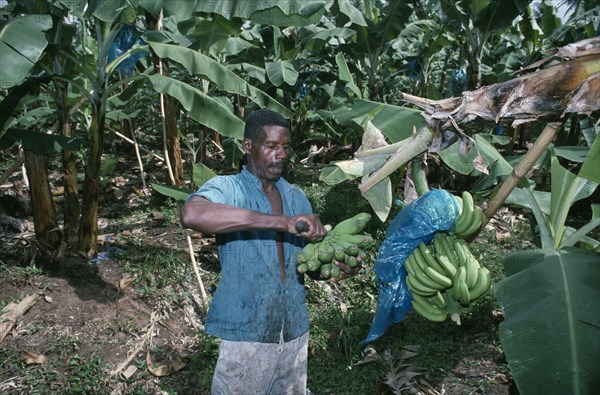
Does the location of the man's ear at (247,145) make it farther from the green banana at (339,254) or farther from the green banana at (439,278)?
the green banana at (439,278)

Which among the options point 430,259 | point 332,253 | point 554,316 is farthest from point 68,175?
point 554,316

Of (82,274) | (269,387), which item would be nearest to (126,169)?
(82,274)

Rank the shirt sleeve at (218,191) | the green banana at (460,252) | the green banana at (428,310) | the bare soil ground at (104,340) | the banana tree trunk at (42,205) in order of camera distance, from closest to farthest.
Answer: the shirt sleeve at (218,191) < the green banana at (460,252) < the green banana at (428,310) < the bare soil ground at (104,340) < the banana tree trunk at (42,205)

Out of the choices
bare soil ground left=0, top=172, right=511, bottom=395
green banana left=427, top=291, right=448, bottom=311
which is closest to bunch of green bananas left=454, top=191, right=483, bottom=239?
green banana left=427, top=291, right=448, bottom=311

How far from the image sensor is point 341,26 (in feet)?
24.1

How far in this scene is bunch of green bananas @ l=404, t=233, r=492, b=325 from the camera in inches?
90.2

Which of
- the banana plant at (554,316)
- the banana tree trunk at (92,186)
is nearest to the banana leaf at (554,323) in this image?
the banana plant at (554,316)

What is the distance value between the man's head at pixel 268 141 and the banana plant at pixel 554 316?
1132 millimetres

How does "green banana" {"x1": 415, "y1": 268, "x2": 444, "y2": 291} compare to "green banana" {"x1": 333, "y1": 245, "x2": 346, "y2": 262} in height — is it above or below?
below

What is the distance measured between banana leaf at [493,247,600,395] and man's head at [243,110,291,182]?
113 cm

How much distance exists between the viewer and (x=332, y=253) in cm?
225

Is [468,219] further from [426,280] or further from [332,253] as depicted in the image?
[332,253]

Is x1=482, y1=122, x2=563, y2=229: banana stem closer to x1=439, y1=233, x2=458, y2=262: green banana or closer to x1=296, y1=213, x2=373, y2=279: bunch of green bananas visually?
x1=439, y1=233, x2=458, y2=262: green banana

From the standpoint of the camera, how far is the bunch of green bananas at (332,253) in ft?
7.35
